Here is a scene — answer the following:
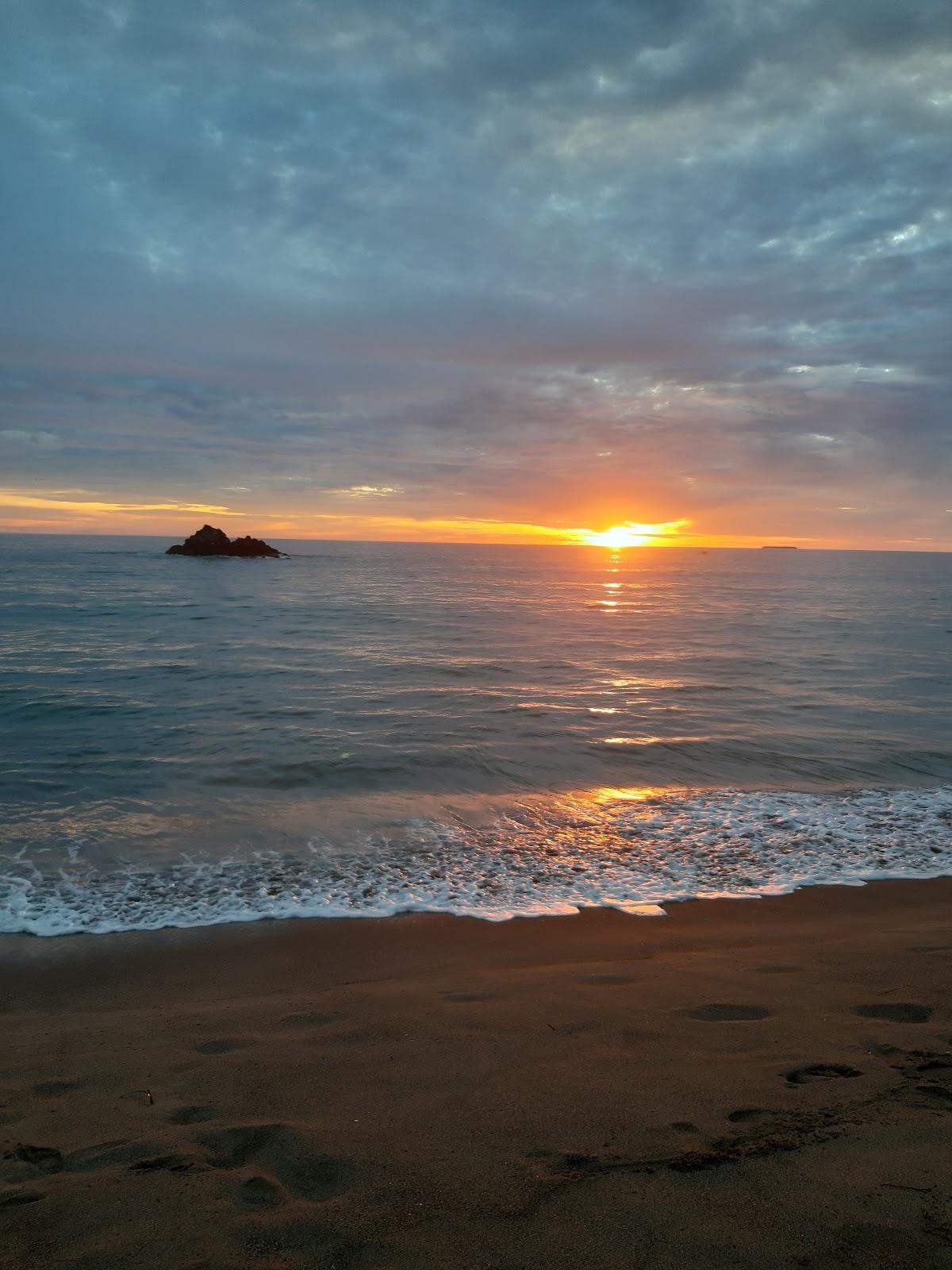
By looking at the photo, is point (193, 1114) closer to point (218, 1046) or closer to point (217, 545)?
point (218, 1046)

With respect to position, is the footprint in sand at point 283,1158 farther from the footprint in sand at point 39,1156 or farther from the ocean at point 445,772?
the ocean at point 445,772

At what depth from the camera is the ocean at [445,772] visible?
26.1 ft

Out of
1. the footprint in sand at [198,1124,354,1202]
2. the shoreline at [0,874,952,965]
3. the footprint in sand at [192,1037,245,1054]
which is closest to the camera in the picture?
the footprint in sand at [198,1124,354,1202]

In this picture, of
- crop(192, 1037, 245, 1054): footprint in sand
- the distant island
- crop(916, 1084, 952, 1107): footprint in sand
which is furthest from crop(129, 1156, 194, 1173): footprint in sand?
the distant island

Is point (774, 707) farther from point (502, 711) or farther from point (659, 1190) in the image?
point (659, 1190)

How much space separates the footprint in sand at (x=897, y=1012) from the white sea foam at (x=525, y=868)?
2.43 meters

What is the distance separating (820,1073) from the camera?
4.26 meters

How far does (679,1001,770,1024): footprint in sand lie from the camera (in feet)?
16.4

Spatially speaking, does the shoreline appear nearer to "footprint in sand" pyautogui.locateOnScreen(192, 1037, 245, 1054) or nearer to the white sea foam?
the white sea foam

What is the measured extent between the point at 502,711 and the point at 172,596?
117ft

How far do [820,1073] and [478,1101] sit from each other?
2.07 metres

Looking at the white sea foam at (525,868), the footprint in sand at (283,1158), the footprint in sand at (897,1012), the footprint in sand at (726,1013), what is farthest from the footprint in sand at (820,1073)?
the white sea foam at (525,868)

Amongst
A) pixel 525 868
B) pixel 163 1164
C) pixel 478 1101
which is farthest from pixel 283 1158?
pixel 525 868

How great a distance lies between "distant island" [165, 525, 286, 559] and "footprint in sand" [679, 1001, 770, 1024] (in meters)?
102
